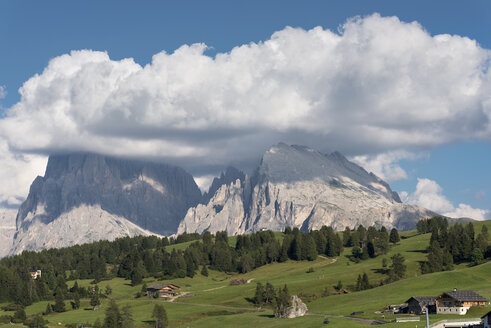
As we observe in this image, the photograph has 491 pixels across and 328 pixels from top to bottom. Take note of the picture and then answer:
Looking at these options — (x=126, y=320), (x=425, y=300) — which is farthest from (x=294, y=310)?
(x=126, y=320)

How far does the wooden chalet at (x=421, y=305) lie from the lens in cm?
15562

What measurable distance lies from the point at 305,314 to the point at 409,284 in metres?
41.8

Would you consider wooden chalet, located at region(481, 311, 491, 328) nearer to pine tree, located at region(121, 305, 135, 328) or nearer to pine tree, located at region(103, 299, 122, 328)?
pine tree, located at region(121, 305, 135, 328)

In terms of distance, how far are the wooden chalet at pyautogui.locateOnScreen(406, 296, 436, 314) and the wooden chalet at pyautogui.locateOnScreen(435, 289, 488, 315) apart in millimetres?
2085

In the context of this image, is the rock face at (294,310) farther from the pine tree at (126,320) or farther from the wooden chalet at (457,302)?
the pine tree at (126,320)

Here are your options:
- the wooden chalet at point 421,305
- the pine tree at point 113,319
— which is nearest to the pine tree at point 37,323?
the pine tree at point 113,319

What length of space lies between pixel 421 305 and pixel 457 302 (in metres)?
9.31

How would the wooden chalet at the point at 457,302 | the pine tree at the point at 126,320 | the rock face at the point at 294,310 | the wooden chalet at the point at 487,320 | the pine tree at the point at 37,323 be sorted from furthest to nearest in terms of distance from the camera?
the pine tree at the point at 37,323 → the rock face at the point at 294,310 → the pine tree at the point at 126,320 → the wooden chalet at the point at 457,302 → the wooden chalet at the point at 487,320

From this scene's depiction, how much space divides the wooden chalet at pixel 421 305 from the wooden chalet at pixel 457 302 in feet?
6.84

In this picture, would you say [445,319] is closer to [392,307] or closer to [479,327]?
[479,327]

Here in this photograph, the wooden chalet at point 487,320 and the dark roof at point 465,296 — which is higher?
the dark roof at point 465,296

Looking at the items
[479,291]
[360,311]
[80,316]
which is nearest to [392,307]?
[360,311]

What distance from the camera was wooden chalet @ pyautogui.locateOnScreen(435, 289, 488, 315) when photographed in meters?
148

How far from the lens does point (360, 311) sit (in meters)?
159
